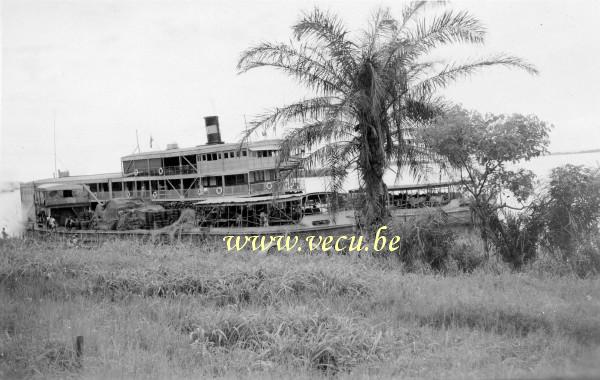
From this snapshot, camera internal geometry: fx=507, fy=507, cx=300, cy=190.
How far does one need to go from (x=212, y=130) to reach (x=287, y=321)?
20882 mm

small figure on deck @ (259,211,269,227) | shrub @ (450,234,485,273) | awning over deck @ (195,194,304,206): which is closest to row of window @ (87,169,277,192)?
awning over deck @ (195,194,304,206)

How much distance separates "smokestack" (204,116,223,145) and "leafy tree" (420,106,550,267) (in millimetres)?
16544

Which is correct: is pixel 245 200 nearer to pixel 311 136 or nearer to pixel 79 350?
pixel 311 136

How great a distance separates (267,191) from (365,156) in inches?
396

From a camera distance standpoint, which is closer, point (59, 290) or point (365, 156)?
point (59, 290)

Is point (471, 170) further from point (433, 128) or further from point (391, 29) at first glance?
point (391, 29)

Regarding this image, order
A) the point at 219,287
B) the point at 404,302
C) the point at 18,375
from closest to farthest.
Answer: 1. the point at 18,375
2. the point at 404,302
3. the point at 219,287

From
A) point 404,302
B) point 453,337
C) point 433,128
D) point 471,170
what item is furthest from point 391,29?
point 453,337

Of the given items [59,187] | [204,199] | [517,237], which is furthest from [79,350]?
[59,187]

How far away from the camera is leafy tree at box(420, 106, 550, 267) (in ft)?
35.4

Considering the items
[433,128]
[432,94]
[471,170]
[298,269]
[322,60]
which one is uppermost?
[322,60]

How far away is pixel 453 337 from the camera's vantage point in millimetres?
6395

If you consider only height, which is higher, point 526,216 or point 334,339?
point 526,216

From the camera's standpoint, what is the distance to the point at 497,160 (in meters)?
11.0
